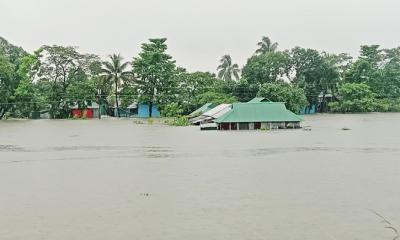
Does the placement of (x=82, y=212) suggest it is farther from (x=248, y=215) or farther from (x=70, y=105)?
(x=70, y=105)

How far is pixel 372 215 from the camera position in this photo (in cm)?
812

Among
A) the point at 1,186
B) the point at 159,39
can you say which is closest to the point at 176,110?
the point at 159,39

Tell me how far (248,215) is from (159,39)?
38664 millimetres

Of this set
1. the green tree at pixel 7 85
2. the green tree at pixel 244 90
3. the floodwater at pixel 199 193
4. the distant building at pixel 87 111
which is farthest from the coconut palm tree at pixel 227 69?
the floodwater at pixel 199 193

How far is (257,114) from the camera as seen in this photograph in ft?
102

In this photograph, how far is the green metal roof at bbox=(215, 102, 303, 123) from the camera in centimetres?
3072

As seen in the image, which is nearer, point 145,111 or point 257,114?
point 257,114

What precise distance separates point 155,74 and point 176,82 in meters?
2.70

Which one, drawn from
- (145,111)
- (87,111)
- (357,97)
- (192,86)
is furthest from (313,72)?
(87,111)

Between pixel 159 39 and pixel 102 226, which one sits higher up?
pixel 159 39

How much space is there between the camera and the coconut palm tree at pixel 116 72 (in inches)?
1736

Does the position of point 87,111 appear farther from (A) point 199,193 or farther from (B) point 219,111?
(A) point 199,193

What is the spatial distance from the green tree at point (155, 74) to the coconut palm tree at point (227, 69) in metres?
12.1

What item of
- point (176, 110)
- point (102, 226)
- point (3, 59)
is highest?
point (3, 59)
